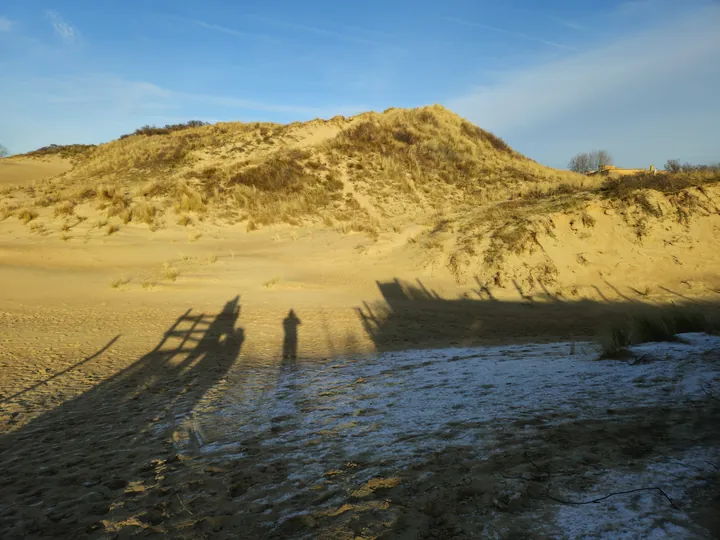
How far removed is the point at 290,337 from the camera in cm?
923

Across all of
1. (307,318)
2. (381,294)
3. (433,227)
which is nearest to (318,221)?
(433,227)

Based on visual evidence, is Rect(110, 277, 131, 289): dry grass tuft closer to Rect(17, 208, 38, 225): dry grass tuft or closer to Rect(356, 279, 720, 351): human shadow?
Rect(356, 279, 720, 351): human shadow

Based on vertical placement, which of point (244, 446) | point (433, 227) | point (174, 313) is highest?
point (433, 227)

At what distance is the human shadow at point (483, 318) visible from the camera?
910 centimetres

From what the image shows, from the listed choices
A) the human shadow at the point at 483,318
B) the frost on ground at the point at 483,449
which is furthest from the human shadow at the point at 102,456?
the human shadow at the point at 483,318

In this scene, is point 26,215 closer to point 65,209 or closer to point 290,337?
point 65,209

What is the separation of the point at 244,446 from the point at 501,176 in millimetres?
25046

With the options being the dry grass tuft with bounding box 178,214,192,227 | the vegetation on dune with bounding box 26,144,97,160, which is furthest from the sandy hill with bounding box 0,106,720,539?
the vegetation on dune with bounding box 26,144,97,160

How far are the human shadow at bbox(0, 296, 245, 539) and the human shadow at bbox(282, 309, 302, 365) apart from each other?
4.19 ft

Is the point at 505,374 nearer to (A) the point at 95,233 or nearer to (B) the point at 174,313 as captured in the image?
(B) the point at 174,313

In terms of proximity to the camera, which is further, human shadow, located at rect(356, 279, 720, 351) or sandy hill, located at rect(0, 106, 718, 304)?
sandy hill, located at rect(0, 106, 718, 304)

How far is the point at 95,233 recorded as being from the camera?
55.2 ft

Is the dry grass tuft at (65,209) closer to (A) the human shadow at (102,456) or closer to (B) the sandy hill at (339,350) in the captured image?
(B) the sandy hill at (339,350)

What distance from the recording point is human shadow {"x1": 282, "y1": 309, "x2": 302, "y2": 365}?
7.88m
